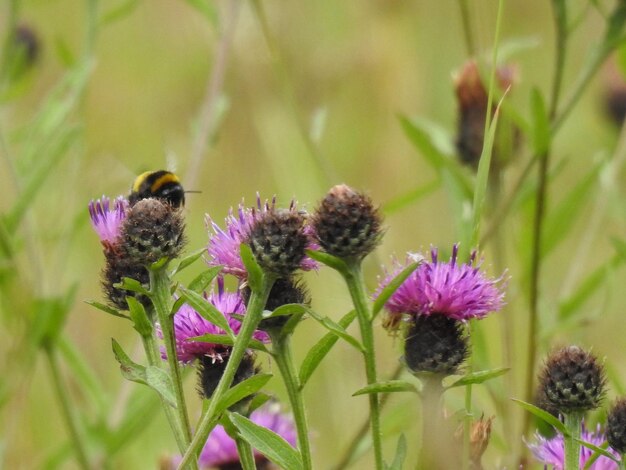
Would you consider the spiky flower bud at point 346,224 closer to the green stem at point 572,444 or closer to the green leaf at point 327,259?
the green leaf at point 327,259

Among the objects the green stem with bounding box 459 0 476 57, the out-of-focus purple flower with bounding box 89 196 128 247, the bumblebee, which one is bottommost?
the out-of-focus purple flower with bounding box 89 196 128 247

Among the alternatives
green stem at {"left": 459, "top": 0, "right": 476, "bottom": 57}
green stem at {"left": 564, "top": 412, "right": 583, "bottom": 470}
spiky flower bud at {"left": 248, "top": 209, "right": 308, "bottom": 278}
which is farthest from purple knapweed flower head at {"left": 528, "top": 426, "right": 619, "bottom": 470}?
green stem at {"left": 459, "top": 0, "right": 476, "bottom": 57}

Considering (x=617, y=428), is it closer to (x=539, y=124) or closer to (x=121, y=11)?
(x=539, y=124)

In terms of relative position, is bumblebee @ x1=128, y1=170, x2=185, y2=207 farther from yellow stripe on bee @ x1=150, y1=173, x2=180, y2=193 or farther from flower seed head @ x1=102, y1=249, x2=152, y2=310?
flower seed head @ x1=102, y1=249, x2=152, y2=310

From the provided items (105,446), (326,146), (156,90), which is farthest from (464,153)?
(156,90)

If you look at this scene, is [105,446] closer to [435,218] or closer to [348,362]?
[348,362]

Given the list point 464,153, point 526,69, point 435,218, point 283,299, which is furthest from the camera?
point 526,69
